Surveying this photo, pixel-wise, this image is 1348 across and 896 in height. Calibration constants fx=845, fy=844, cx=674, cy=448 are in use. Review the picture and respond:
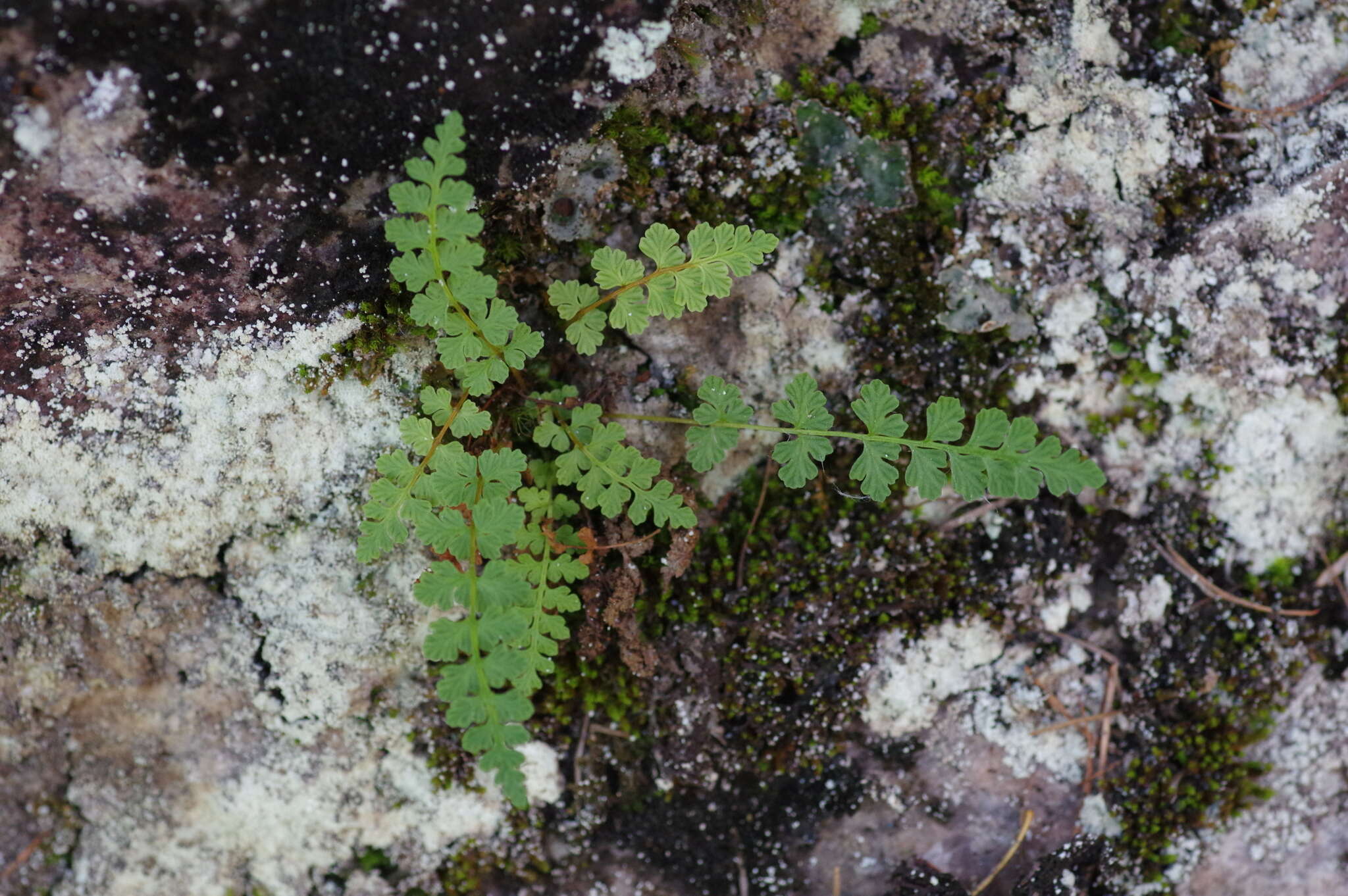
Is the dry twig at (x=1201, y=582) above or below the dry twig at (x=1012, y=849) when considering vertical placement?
above

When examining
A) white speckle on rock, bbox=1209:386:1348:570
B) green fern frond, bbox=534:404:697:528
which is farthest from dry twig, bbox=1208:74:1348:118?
green fern frond, bbox=534:404:697:528

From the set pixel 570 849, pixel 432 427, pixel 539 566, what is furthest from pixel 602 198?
pixel 570 849

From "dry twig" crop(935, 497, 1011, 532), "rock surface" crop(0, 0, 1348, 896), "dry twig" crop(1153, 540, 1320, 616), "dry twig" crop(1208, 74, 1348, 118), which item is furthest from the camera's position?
"dry twig" crop(1153, 540, 1320, 616)

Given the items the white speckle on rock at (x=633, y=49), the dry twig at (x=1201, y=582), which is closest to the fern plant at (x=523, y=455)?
the white speckle on rock at (x=633, y=49)

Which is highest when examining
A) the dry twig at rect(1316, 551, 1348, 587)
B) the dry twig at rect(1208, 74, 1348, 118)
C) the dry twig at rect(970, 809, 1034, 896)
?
the dry twig at rect(1208, 74, 1348, 118)

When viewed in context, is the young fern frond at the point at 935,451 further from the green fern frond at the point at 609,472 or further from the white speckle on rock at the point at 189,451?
the white speckle on rock at the point at 189,451

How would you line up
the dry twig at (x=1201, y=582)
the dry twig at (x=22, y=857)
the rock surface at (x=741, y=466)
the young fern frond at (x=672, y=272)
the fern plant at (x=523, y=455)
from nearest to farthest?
the fern plant at (x=523, y=455), the young fern frond at (x=672, y=272), the rock surface at (x=741, y=466), the dry twig at (x=1201, y=582), the dry twig at (x=22, y=857)

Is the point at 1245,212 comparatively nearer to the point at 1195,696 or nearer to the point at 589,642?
the point at 1195,696

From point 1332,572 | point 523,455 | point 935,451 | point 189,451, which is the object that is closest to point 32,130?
point 189,451

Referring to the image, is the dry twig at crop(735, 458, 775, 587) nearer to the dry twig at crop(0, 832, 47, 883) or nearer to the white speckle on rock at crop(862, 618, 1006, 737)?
the white speckle on rock at crop(862, 618, 1006, 737)
